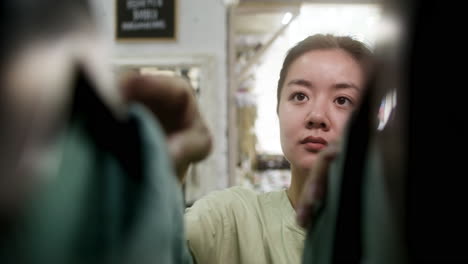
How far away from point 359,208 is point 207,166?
1846mm

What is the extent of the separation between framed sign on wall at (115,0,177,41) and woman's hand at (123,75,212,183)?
6.09 ft

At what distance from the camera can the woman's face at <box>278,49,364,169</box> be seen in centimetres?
81

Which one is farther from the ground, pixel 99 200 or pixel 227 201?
pixel 99 200

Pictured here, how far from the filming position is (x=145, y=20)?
2.20 m

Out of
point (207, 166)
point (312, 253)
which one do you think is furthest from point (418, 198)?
point (207, 166)

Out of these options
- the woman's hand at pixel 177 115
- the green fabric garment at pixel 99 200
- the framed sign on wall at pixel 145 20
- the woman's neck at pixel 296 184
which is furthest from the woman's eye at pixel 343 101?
the framed sign on wall at pixel 145 20

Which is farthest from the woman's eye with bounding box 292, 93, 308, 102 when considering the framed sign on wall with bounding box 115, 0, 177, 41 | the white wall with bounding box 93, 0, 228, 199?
the framed sign on wall with bounding box 115, 0, 177, 41

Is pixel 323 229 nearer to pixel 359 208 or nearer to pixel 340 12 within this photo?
pixel 359 208

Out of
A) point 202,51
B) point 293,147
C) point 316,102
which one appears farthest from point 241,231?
point 202,51

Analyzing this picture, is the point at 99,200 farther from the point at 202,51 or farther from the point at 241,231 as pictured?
the point at 202,51

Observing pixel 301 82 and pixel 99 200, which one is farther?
pixel 301 82

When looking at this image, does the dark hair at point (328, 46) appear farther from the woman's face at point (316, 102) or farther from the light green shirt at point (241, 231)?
the light green shirt at point (241, 231)

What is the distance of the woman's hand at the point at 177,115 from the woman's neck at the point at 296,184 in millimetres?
418

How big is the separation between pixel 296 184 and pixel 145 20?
5.23 feet
